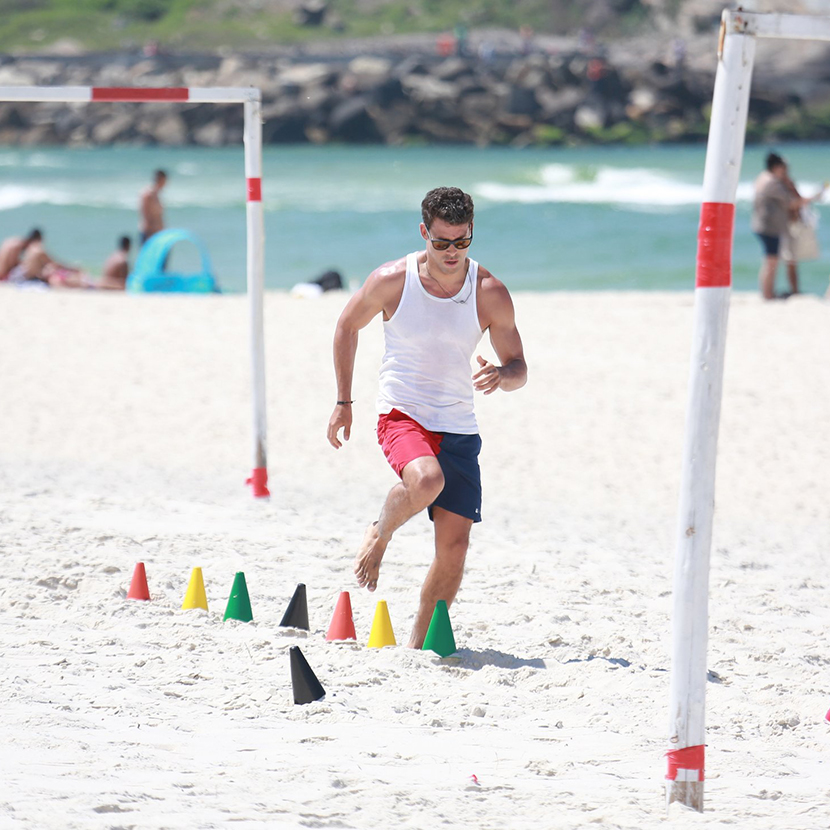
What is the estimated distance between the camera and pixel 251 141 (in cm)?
665

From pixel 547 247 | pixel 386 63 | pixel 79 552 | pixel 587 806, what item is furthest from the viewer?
pixel 386 63

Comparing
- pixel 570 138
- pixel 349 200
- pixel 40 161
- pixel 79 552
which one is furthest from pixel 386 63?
pixel 79 552

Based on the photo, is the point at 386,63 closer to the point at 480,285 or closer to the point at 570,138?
the point at 570,138

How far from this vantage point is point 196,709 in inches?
151

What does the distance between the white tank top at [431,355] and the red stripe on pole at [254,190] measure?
250cm

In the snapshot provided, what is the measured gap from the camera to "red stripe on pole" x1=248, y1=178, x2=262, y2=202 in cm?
662

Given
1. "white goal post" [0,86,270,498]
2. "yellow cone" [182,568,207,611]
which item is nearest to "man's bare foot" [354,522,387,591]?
"yellow cone" [182,568,207,611]

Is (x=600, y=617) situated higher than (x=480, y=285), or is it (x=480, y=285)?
(x=480, y=285)

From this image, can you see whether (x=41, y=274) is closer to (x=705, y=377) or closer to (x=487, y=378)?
(x=487, y=378)

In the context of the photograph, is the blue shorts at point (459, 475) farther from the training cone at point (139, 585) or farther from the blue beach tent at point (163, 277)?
the blue beach tent at point (163, 277)

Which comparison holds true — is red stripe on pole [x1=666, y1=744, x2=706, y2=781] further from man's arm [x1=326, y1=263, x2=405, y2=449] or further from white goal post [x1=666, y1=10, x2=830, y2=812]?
man's arm [x1=326, y1=263, x2=405, y2=449]

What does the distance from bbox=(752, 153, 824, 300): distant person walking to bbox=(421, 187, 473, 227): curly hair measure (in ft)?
33.1

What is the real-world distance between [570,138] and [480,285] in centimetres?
5583

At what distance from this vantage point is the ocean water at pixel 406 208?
20938 mm
